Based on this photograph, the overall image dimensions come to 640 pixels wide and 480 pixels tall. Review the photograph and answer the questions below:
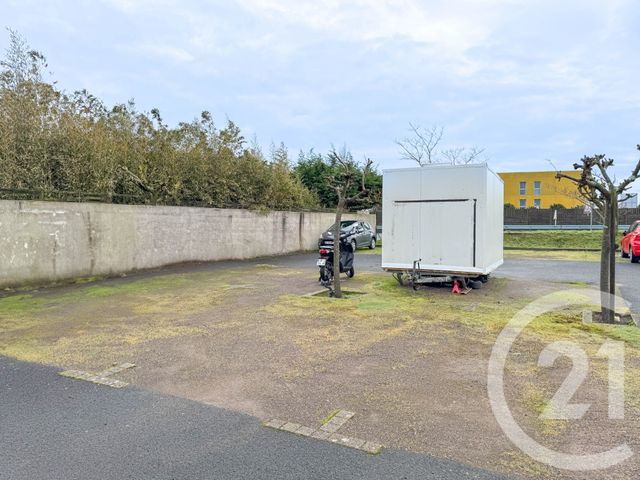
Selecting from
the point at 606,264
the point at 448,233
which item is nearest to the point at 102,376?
the point at 448,233

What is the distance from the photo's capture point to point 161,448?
2.85m

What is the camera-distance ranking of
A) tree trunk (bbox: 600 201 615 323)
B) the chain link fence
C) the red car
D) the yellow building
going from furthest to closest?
1. the yellow building
2. the chain link fence
3. the red car
4. tree trunk (bbox: 600 201 615 323)

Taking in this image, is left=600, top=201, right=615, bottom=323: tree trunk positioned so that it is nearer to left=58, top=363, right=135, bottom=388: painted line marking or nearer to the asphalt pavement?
the asphalt pavement

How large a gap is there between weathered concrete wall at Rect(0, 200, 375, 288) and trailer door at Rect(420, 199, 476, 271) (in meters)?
7.67

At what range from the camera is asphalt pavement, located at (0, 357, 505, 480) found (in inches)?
101

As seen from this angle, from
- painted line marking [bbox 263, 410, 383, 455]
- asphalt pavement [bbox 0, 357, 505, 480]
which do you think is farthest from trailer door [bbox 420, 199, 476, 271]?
asphalt pavement [bbox 0, 357, 505, 480]

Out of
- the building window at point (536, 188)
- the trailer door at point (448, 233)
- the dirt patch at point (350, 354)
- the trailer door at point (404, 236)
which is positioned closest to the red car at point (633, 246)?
the dirt patch at point (350, 354)

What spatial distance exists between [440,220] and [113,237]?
318 inches

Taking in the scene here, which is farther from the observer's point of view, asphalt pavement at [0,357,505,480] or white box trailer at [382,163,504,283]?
white box trailer at [382,163,504,283]

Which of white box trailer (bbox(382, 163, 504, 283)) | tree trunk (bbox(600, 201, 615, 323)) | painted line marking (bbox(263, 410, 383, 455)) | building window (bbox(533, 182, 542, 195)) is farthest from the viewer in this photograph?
building window (bbox(533, 182, 542, 195))

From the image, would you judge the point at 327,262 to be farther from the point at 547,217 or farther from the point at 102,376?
the point at 547,217

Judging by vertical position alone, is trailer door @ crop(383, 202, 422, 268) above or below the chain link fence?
below

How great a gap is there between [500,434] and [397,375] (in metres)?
1.25

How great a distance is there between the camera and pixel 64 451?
2.82 m
